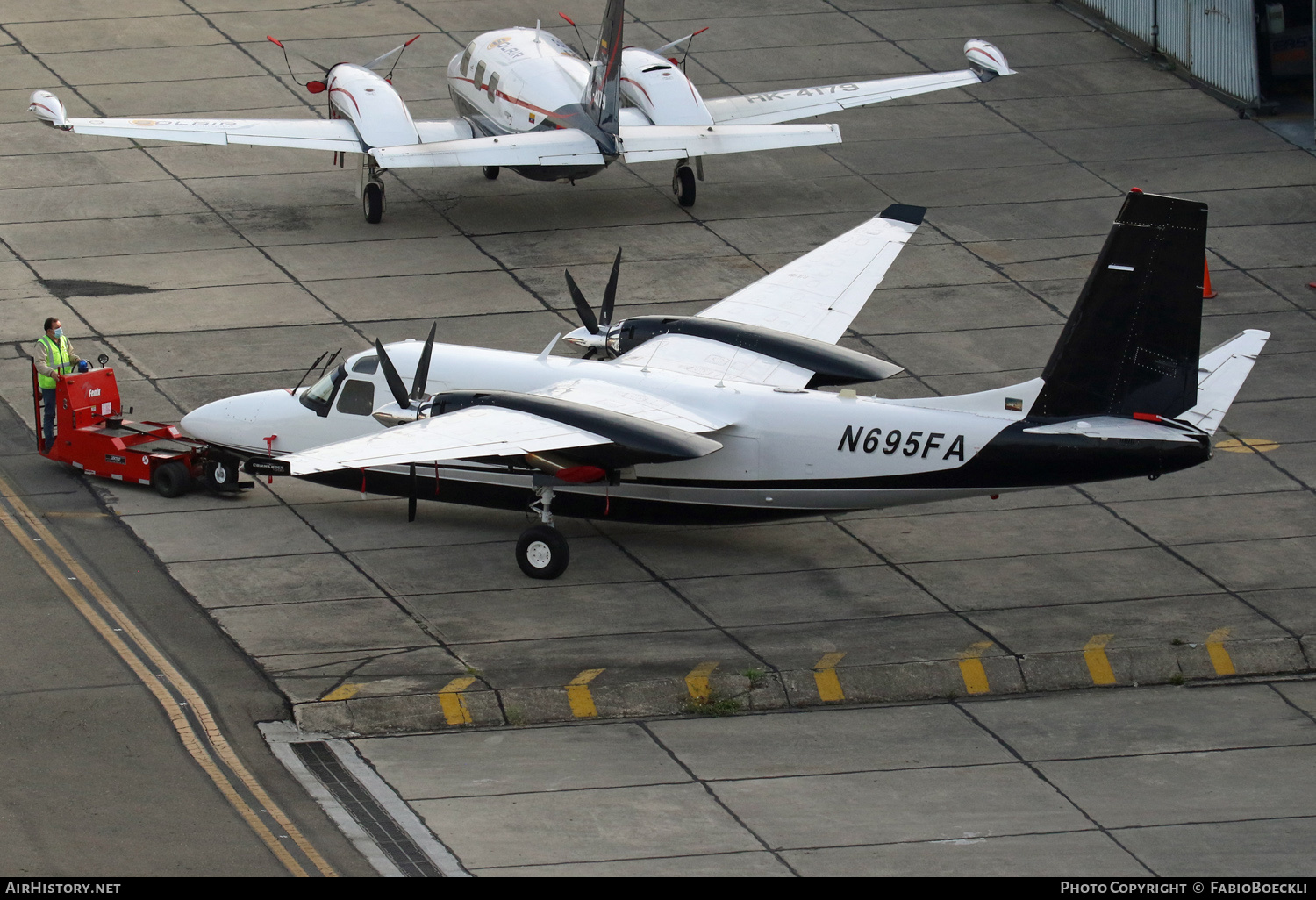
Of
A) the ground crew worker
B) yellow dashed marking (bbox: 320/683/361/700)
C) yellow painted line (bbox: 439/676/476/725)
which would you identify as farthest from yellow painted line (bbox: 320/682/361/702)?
the ground crew worker

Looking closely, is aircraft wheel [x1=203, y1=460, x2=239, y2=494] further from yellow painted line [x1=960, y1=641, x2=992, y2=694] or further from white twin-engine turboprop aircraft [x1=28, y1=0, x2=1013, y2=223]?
yellow painted line [x1=960, y1=641, x2=992, y2=694]

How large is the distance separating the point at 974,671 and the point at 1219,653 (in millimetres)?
3012

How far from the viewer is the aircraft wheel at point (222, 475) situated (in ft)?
84.0

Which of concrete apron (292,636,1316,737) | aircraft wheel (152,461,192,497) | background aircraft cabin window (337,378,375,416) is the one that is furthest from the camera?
aircraft wheel (152,461,192,497)

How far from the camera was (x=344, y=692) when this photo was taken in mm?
20531

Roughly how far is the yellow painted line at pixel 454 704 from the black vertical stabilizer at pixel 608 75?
15.7 metres

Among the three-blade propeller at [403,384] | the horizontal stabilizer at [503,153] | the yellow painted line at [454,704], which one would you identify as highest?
the horizontal stabilizer at [503,153]

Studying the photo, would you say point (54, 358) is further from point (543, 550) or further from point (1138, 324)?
point (1138, 324)

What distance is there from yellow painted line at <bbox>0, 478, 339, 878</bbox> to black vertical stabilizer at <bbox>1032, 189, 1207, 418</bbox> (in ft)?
33.3

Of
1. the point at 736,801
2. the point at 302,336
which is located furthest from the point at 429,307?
the point at 736,801

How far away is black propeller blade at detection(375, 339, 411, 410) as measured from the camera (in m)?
23.1

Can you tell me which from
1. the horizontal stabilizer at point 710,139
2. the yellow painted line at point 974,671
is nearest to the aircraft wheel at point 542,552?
the yellow painted line at point 974,671

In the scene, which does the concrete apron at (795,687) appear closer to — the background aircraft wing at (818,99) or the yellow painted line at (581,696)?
the yellow painted line at (581,696)
